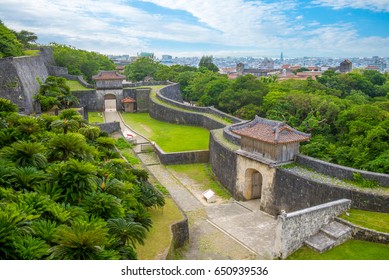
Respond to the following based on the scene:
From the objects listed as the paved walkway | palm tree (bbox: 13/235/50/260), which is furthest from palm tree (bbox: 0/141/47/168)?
the paved walkway

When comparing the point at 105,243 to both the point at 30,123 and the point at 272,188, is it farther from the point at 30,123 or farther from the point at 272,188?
the point at 272,188

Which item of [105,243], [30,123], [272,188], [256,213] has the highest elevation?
[30,123]

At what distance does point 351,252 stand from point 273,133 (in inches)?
224

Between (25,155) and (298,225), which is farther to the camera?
(298,225)

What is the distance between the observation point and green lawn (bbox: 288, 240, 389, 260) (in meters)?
10.2

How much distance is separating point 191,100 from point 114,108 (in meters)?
10.1

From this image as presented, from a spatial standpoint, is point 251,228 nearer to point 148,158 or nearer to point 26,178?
point 26,178

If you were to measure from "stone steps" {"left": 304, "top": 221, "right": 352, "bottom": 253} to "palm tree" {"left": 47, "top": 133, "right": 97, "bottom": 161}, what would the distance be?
7.46m

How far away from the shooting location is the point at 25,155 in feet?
34.0

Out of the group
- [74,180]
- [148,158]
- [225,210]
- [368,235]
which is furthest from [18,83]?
[368,235]

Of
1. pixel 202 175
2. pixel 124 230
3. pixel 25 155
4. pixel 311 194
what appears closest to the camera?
pixel 124 230

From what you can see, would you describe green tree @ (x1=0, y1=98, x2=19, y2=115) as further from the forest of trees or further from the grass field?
the forest of trees

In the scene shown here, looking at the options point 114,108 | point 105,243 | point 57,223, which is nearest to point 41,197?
point 57,223

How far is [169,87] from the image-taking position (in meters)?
38.8
